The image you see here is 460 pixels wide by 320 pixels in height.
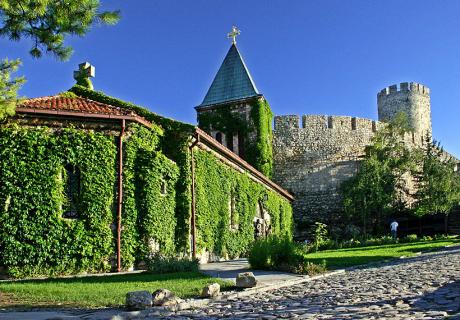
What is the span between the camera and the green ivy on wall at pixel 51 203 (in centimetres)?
1345

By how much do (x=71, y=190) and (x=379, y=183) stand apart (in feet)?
81.5

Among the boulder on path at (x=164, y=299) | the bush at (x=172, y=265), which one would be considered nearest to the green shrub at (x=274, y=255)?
the bush at (x=172, y=265)

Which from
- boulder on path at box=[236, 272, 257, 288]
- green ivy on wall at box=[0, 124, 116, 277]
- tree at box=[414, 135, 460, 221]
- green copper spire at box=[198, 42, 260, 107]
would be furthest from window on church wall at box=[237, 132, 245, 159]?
boulder on path at box=[236, 272, 257, 288]

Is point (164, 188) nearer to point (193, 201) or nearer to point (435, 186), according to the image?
point (193, 201)

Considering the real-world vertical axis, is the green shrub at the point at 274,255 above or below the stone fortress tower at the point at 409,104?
below

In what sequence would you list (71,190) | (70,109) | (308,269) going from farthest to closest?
(70,109), (71,190), (308,269)

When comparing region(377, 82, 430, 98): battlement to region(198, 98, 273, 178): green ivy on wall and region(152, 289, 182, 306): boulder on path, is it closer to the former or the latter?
region(198, 98, 273, 178): green ivy on wall

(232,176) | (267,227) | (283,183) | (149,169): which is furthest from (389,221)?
(149,169)

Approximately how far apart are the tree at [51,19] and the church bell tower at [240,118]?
2450cm

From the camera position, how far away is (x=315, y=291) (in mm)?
9297

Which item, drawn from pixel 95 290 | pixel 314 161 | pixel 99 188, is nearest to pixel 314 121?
pixel 314 161

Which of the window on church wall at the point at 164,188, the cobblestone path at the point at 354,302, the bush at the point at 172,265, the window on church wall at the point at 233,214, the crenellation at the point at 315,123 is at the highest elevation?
the crenellation at the point at 315,123

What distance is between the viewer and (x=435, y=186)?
35.1m

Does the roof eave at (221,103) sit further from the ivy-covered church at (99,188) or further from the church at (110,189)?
the ivy-covered church at (99,188)
